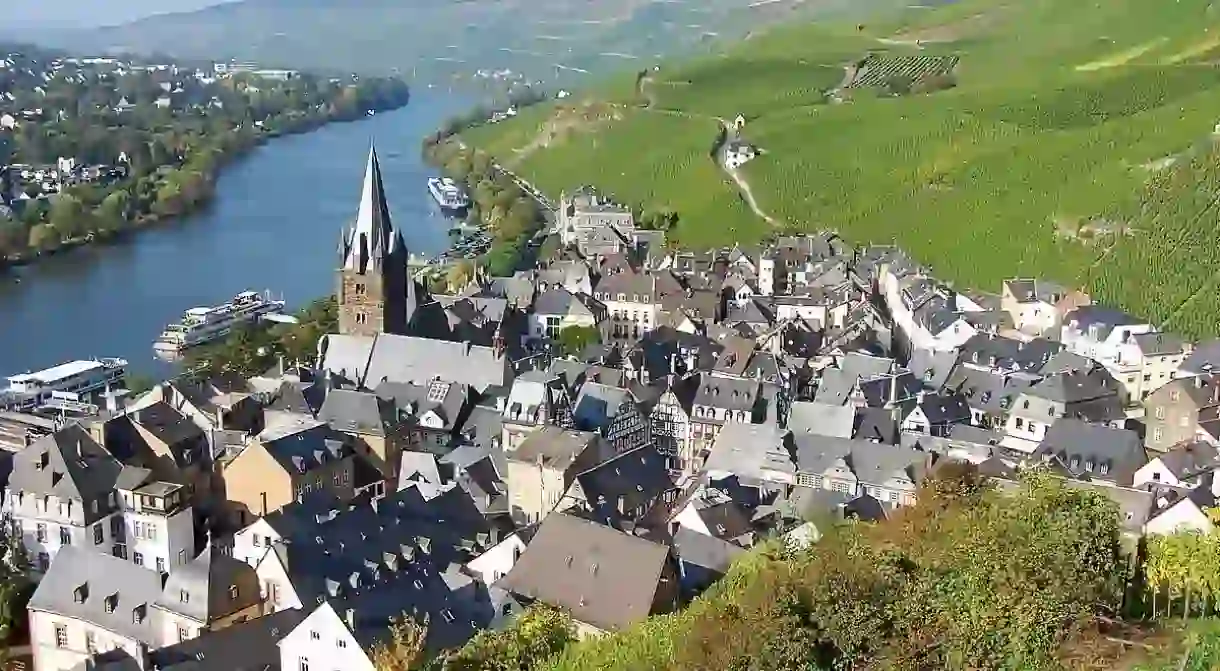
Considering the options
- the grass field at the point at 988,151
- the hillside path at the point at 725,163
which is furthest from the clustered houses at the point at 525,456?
the hillside path at the point at 725,163

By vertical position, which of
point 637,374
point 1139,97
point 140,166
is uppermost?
point 1139,97

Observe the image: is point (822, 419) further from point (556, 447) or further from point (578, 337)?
point (578, 337)

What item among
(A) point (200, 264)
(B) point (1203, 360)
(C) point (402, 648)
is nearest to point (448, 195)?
(A) point (200, 264)

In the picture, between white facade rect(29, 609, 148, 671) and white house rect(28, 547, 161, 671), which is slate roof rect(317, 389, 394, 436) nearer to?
white house rect(28, 547, 161, 671)

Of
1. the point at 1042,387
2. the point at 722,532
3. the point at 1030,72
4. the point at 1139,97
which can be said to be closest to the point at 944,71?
the point at 1030,72

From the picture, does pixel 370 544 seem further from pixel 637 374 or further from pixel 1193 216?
pixel 1193 216

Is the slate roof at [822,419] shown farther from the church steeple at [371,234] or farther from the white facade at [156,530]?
the white facade at [156,530]
